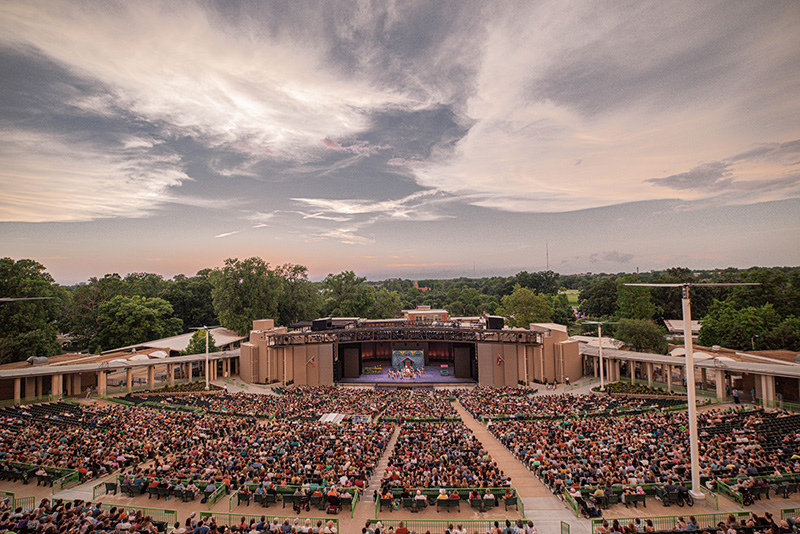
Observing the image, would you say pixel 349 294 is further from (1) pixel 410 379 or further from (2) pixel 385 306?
A: (1) pixel 410 379

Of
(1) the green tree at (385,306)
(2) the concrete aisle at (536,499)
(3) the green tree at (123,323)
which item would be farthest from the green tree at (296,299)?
(2) the concrete aisle at (536,499)

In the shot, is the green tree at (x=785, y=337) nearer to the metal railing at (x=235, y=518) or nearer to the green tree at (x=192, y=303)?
the metal railing at (x=235, y=518)

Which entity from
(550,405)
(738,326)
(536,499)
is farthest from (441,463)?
(738,326)

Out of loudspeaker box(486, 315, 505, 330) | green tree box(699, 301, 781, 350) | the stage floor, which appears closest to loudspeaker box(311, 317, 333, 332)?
the stage floor

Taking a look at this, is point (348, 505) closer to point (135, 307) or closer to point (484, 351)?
point (484, 351)

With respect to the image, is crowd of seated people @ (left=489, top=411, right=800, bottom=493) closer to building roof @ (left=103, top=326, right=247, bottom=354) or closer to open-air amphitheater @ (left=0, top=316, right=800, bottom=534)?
open-air amphitheater @ (left=0, top=316, right=800, bottom=534)

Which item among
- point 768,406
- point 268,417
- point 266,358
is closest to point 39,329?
point 266,358

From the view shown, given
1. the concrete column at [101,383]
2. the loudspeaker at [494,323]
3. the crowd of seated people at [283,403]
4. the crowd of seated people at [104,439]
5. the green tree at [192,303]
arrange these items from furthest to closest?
1. the green tree at [192,303]
2. the loudspeaker at [494,323]
3. the concrete column at [101,383]
4. the crowd of seated people at [283,403]
5. the crowd of seated people at [104,439]
